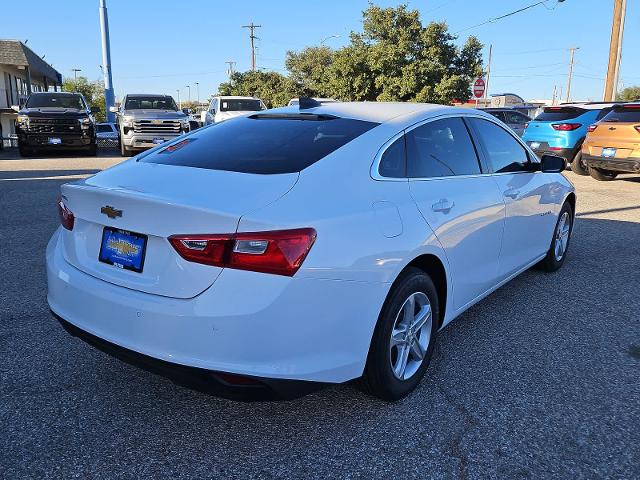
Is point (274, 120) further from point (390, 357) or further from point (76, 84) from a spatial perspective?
point (76, 84)

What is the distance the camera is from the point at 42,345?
359cm

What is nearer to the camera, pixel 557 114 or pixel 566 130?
pixel 566 130

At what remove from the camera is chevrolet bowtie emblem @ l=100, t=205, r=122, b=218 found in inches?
99.5

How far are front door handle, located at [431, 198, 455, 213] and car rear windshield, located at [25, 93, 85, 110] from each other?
1621 centimetres

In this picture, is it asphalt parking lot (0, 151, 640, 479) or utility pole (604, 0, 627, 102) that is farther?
utility pole (604, 0, 627, 102)

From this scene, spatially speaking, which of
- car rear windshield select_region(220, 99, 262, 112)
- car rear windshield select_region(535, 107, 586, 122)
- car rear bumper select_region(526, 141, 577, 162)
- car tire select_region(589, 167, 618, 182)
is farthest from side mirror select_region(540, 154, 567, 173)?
car rear windshield select_region(220, 99, 262, 112)

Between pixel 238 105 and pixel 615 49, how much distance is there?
13623mm

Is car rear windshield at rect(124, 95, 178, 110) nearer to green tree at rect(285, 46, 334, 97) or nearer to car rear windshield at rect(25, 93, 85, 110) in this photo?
car rear windshield at rect(25, 93, 85, 110)

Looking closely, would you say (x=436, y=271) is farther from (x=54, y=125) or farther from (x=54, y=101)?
(x=54, y=101)

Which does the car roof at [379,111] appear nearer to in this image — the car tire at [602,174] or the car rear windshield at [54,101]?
the car tire at [602,174]

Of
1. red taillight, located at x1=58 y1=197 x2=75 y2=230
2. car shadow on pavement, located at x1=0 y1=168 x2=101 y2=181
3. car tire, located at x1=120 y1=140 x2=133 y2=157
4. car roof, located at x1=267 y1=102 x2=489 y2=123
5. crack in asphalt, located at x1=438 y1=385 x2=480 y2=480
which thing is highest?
car roof, located at x1=267 y1=102 x2=489 y2=123

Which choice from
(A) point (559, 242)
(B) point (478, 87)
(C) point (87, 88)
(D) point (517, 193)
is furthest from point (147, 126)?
(C) point (87, 88)

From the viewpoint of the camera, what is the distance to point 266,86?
2120 inches

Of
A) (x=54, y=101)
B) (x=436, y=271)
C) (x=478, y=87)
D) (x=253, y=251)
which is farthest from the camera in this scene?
(x=478, y=87)
